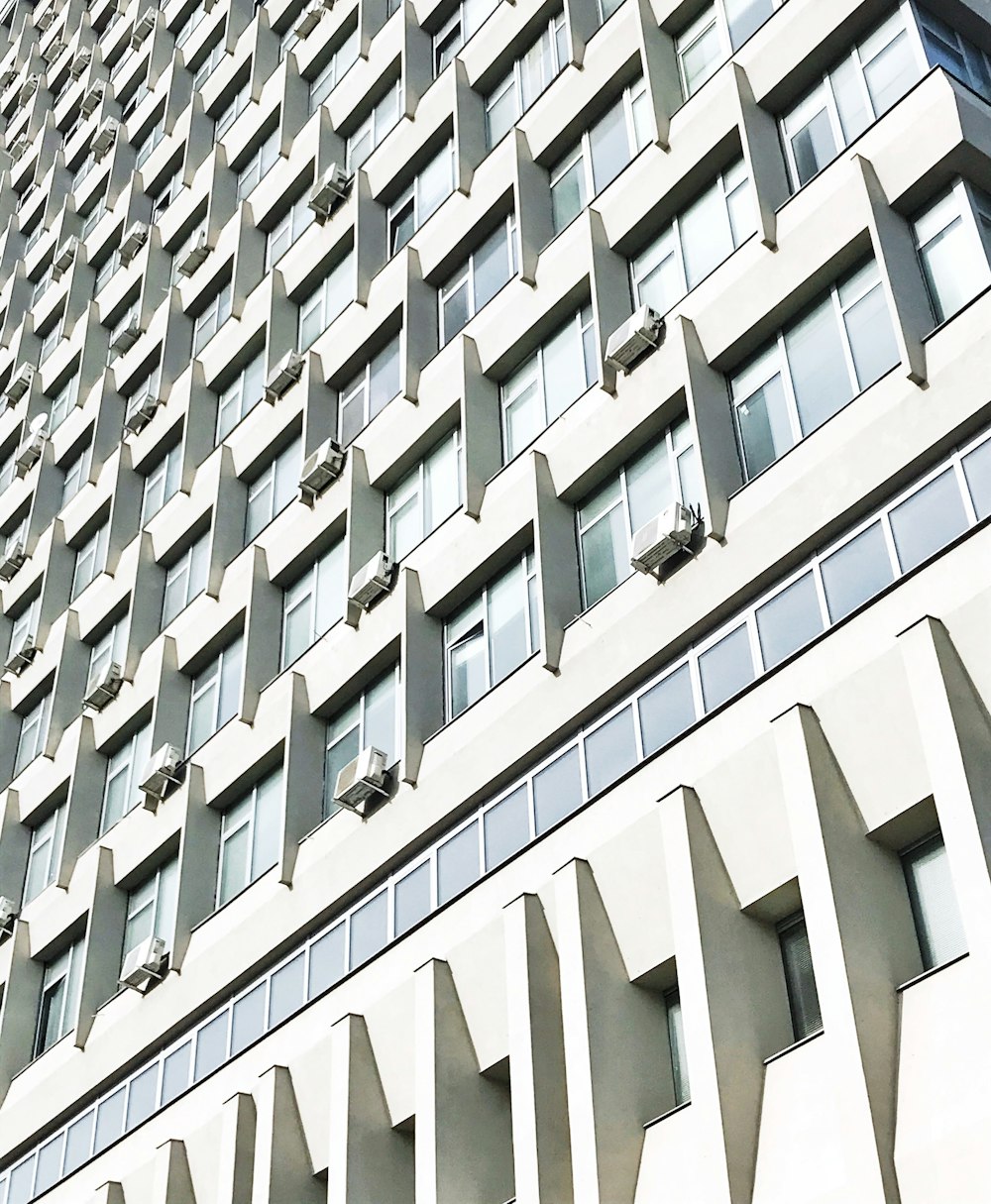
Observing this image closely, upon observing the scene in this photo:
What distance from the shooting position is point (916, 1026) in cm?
1291

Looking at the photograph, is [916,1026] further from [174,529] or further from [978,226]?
[174,529]

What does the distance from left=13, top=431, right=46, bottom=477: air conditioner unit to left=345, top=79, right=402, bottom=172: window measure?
36.9ft

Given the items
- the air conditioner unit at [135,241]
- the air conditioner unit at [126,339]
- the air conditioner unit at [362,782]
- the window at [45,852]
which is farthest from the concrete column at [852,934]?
the air conditioner unit at [135,241]

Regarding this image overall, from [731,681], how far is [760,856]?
231cm

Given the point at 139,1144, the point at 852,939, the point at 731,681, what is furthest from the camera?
the point at 139,1144

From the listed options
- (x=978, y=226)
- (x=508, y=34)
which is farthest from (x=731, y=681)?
(x=508, y=34)

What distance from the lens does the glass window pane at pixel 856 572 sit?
51.8 ft

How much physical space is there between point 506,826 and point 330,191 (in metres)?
16.2

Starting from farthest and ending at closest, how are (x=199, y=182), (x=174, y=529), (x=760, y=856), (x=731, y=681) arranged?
(x=199, y=182)
(x=174, y=529)
(x=731, y=681)
(x=760, y=856)

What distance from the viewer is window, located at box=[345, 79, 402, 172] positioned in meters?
30.9

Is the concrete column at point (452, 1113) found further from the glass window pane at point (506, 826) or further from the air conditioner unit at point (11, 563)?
the air conditioner unit at point (11, 563)

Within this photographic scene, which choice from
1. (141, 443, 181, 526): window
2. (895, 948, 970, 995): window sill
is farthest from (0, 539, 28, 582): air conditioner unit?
(895, 948, 970, 995): window sill

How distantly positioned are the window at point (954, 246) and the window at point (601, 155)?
6.65m

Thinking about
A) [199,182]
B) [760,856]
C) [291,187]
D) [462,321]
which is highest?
[199,182]
